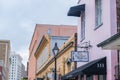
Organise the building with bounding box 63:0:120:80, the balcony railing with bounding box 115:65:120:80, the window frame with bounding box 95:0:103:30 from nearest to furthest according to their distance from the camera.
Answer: the balcony railing with bounding box 115:65:120:80
the building with bounding box 63:0:120:80
the window frame with bounding box 95:0:103:30

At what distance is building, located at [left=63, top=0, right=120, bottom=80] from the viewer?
53.6 ft

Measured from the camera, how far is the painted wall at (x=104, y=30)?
52.9ft

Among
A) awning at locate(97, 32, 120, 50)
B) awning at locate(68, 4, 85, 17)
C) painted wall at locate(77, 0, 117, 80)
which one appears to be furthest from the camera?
awning at locate(68, 4, 85, 17)

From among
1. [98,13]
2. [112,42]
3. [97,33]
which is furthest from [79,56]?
[112,42]

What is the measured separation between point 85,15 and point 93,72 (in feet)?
16.7

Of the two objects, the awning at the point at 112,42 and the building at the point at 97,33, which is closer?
the awning at the point at 112,42

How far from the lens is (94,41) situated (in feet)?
62.6

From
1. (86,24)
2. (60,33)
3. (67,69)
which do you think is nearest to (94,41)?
(86,24)

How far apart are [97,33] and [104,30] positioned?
1.31 metres

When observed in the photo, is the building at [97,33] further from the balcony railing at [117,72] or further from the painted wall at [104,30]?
the balcony railing at [117,72]

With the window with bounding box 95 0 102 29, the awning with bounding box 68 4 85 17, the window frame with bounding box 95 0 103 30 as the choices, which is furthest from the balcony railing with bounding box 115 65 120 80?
the awning with bounding box 68 4 85 17

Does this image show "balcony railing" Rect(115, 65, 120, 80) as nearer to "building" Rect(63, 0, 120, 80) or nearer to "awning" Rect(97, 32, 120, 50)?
"building" Rect(63, 0, 120, 80)

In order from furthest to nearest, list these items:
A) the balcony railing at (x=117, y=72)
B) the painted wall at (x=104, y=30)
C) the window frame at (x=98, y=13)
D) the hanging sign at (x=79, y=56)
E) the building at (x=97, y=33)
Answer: the hanging sign at (x=79, y=56)
the window frame at (x=98, y=13)
the building at (x=97, y=33)
the painted wall at (x=104, y=30)
the balcony railing at (x=117, y=72)

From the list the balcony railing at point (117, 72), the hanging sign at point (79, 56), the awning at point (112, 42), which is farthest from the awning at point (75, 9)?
the awning at point (112, 42)
